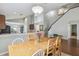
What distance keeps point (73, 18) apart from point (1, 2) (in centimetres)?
127

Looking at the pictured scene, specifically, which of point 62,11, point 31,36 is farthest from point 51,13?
point 31,36

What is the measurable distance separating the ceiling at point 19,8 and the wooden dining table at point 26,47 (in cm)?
50

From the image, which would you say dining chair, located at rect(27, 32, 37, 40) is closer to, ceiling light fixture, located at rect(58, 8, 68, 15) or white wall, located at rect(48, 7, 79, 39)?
white wall, located at rect(48, 7, 79, 39)

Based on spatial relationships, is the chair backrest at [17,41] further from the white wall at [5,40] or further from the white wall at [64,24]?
the white wall at [64,24]

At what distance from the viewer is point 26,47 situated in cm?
198

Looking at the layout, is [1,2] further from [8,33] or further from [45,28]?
[45,28]

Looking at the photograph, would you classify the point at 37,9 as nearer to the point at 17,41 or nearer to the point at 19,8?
the point at 19,8

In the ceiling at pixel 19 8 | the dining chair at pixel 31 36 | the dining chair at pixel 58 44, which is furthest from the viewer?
Answer: the dining chair at pixel 58 44

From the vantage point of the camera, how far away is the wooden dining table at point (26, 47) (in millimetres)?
1836

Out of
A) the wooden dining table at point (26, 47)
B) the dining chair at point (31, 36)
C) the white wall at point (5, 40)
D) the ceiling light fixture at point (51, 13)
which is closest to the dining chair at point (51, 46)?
the wooden dining table at point (26, 47)

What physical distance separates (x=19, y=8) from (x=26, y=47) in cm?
68

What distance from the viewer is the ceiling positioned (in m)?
1.77

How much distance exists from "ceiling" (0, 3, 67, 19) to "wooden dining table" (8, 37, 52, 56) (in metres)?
0.50

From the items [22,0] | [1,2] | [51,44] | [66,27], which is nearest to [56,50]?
[51,44]
